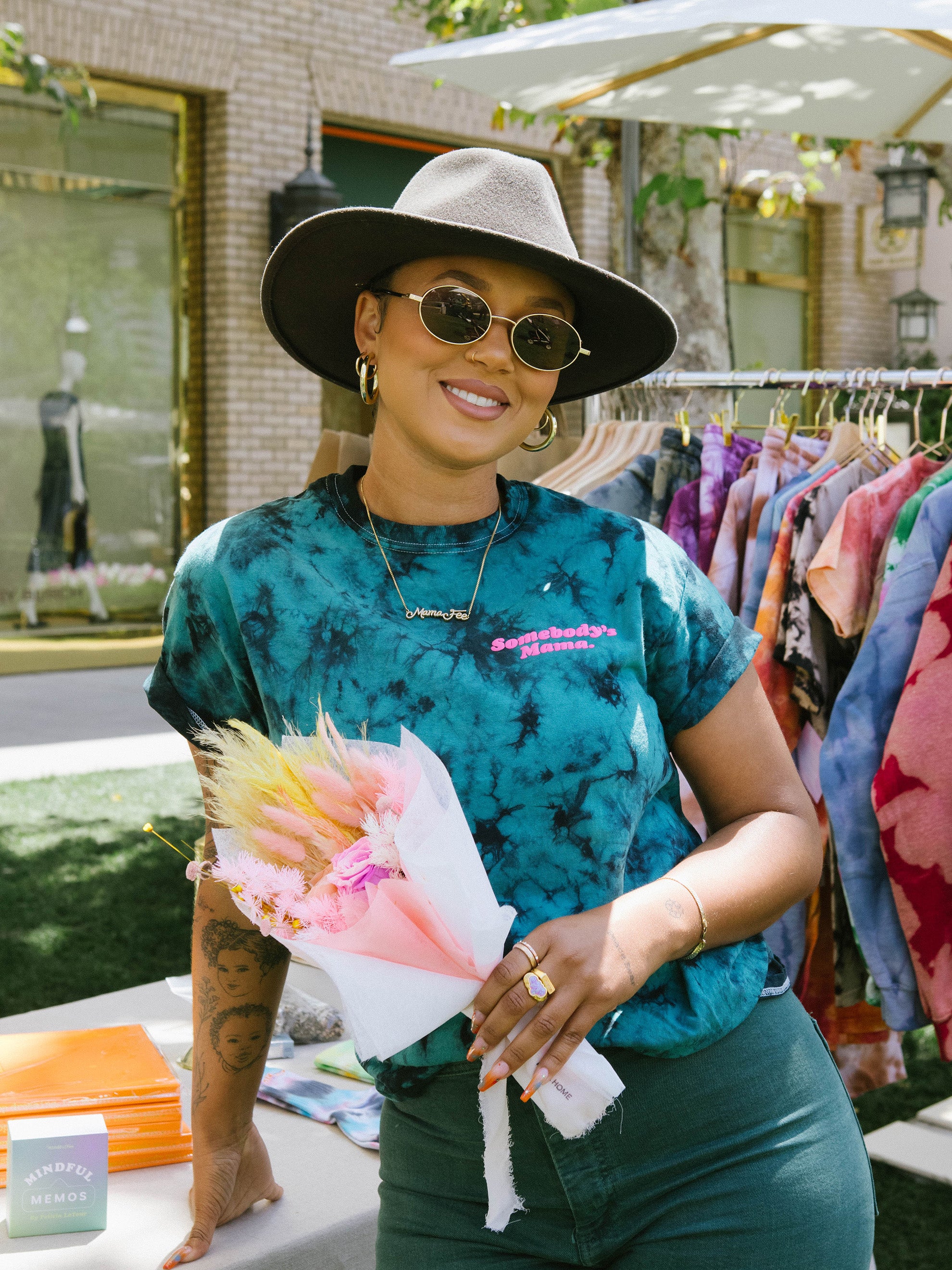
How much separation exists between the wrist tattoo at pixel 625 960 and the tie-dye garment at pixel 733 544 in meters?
1.79

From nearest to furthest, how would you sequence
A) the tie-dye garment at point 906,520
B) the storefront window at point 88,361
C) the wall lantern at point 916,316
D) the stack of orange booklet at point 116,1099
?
the stack of orange booklet at point 116,1099, the tie-dye garment at point 906,520, the storefront window at point 88,361, the wall lantern at point 916,316

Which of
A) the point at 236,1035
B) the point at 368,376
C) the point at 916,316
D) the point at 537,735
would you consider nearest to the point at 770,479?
the point at 368,376

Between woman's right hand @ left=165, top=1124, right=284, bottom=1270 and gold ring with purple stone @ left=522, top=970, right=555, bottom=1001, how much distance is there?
0.72 m

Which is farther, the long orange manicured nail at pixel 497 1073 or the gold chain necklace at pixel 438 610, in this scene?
the gold chain necklace at pixel 438 610

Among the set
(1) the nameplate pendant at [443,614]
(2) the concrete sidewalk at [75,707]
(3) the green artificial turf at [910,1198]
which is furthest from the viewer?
(2) the concrete sidewalk at [75,707]

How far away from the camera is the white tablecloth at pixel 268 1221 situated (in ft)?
5.91

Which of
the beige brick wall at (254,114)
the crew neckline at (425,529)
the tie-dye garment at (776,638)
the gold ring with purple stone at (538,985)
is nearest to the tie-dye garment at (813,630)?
the tie-dye garment at (776,638)

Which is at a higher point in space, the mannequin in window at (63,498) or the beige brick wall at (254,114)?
the beige brick wall at (254,114)

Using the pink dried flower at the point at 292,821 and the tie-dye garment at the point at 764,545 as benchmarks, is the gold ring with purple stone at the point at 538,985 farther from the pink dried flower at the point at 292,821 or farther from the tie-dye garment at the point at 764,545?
the tie-dye garment at the point at 764,545

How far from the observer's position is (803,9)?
3447 millimetres

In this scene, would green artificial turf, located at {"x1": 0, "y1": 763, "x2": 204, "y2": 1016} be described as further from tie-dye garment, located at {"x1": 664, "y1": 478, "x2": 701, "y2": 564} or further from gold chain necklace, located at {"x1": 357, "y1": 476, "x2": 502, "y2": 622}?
gold chain necklace, located at {"x1": 357, "y1": 476, "x2": 502, "y2": 622}

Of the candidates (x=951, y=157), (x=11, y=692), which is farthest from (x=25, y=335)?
(x=951, y=157)

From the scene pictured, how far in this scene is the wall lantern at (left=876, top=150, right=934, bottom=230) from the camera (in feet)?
34.8

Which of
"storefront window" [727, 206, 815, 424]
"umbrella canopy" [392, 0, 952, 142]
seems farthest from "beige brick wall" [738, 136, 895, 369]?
"umbrella canopy" [392, 0, 952, 142]
